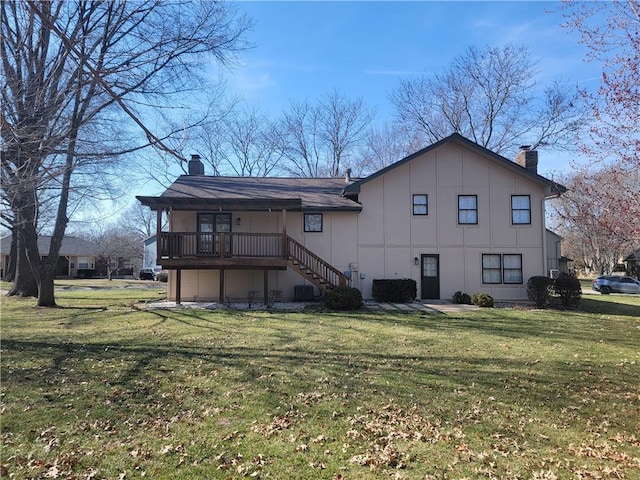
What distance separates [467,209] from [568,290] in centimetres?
494

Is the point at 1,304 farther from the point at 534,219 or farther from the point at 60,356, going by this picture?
the point at 534,219

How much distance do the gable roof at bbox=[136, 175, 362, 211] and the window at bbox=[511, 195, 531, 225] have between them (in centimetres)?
668

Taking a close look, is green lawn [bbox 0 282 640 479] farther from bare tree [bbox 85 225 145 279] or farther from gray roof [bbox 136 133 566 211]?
bare tree [bbox 85 225 145 279]

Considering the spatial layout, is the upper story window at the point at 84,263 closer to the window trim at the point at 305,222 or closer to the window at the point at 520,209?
the window trim at the point at 305,222

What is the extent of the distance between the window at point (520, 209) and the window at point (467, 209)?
1.59m

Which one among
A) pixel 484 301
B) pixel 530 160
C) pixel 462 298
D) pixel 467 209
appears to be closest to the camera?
pixel 484 301

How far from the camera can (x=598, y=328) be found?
11.1 metres

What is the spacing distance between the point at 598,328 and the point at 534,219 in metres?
7.65

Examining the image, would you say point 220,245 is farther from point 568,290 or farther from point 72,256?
point 72,256

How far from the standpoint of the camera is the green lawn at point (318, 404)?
381 cm

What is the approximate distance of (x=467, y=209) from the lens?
1795 centimetres

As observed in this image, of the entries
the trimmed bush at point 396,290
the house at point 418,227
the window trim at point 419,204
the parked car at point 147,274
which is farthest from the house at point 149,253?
the trimmed bush at point 396,290

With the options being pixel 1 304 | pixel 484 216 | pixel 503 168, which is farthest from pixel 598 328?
pixel 1 304

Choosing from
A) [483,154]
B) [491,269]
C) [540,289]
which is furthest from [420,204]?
[540,289]
